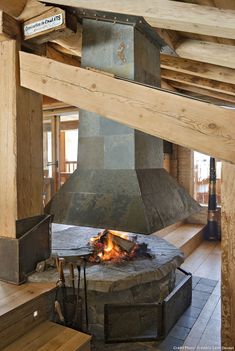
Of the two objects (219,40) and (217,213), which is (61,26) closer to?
(219,40)

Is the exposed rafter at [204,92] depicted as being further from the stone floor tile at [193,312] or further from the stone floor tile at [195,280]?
the stone floor tile at [193,312]

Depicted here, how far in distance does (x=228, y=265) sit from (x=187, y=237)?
396 cm

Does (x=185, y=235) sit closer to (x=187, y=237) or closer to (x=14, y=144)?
(x=187, y=237)

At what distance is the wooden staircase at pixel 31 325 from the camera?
180cm

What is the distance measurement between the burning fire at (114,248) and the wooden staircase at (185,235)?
1.74 meters

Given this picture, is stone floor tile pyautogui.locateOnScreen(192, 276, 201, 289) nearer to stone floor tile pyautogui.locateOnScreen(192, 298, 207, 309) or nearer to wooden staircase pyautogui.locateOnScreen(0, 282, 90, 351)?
stone floor tile pyautogui.locateOnScreen(192, 298, 207, 309)

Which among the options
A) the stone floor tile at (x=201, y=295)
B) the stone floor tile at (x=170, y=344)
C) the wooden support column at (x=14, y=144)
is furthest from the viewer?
the stone floor tile at (x=201, y=295)

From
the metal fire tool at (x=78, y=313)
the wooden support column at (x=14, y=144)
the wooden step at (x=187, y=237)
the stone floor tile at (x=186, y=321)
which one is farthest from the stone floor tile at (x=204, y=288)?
the wooden support column at (x=14, y=144)

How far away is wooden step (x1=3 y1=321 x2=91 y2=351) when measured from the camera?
5.88 feet

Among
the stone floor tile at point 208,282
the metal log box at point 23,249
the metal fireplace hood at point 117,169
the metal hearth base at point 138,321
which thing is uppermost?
the metal fireplace hood at point 117,169

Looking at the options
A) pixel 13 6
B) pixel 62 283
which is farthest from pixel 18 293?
pixel 13 6

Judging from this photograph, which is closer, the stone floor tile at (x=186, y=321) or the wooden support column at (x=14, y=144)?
the wooden support column at (x=14, y=144)

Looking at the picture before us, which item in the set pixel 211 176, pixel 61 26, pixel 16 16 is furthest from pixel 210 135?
pixel 211 176

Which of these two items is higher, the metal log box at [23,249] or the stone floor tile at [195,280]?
the metal log box at [23,249]
